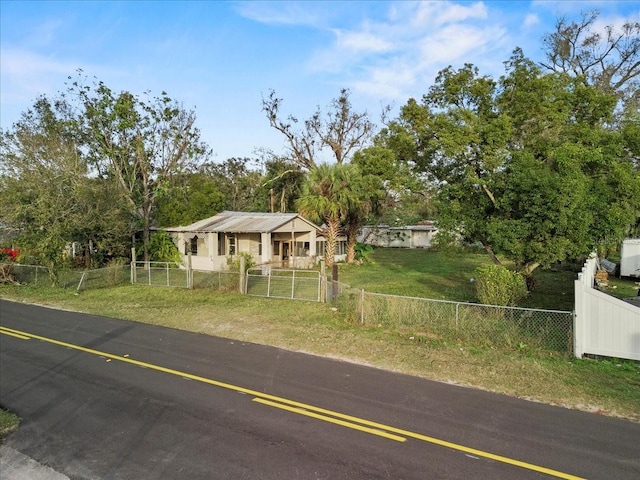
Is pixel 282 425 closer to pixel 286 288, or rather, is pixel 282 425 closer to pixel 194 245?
pixel 286 288

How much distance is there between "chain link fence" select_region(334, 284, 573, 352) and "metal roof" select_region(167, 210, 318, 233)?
15.2m

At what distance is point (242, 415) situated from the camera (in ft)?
22.6

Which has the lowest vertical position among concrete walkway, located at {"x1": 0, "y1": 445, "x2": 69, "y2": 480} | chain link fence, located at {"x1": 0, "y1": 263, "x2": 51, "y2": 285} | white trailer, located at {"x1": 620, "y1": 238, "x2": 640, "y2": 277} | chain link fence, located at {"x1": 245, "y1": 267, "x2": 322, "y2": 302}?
concrete walkway, located at {"x1": 0, "y1": 445, "x2": 69, "y2": 480}

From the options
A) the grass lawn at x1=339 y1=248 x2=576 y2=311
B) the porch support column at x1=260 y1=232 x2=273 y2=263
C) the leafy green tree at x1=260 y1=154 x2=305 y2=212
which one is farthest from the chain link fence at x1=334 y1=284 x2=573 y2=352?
the leafy green tree at x1=260 y1=154 x2=305 y2=212

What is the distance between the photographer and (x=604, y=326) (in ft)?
30.7

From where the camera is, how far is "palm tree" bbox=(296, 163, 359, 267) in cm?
2853

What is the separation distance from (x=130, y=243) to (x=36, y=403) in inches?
1063

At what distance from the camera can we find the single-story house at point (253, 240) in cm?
2866

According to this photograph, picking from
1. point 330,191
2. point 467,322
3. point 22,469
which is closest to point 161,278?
point 330,191

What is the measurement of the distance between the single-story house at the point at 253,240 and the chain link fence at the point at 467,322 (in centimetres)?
1520

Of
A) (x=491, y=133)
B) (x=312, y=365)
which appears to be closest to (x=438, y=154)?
(x=491, y=133)

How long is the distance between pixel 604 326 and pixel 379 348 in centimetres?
480

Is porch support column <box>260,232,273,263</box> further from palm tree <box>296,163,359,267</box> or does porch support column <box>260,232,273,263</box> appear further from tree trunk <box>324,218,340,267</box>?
tree trunk <box>324,218,340,267</box>

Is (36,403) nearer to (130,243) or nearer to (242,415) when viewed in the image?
(242,415)
